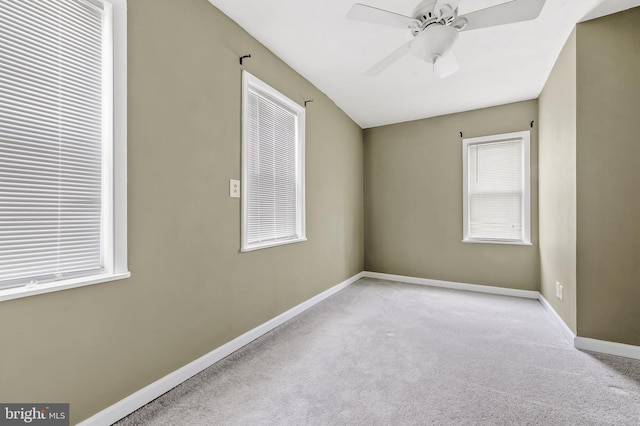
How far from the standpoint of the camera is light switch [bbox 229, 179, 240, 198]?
228cm

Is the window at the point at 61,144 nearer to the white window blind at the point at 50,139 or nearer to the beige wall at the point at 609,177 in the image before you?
the white window blind at the point at 50,139

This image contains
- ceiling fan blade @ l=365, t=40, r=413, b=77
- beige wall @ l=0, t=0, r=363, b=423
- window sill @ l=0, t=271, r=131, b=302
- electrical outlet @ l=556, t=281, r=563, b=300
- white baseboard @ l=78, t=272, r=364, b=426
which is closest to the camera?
window sill @ l=0, t=271, r=131, b=302

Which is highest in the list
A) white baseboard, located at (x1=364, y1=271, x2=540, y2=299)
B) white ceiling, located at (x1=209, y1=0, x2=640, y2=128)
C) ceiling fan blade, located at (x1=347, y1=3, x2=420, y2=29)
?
white ceiling, located at (x1=209, y1=0, x2=640, y2=128)

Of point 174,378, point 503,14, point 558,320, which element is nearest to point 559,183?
point 558,320

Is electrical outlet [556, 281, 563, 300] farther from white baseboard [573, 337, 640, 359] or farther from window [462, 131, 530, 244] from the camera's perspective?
window [462, 131, 530, 244]

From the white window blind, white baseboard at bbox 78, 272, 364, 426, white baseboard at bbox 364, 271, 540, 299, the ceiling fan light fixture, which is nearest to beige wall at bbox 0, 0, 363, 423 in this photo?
white baseboard at bbox 78, 272, 364, 426

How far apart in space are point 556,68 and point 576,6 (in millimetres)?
898

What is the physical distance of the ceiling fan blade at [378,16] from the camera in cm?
166

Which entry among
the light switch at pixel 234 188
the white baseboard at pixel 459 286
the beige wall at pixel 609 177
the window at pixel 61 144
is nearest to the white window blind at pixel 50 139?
the window at pixel 61 144

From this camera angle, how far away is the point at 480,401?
1712 mm

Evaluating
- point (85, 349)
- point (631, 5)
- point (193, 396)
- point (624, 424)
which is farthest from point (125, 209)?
point (631, 5)

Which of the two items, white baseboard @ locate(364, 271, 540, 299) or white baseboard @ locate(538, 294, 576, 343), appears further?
white baseboard @ locate(364, 271, 540, 299)

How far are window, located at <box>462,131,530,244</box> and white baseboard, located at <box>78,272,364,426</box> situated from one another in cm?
309

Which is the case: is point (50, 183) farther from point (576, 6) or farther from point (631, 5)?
point (631, 5)
